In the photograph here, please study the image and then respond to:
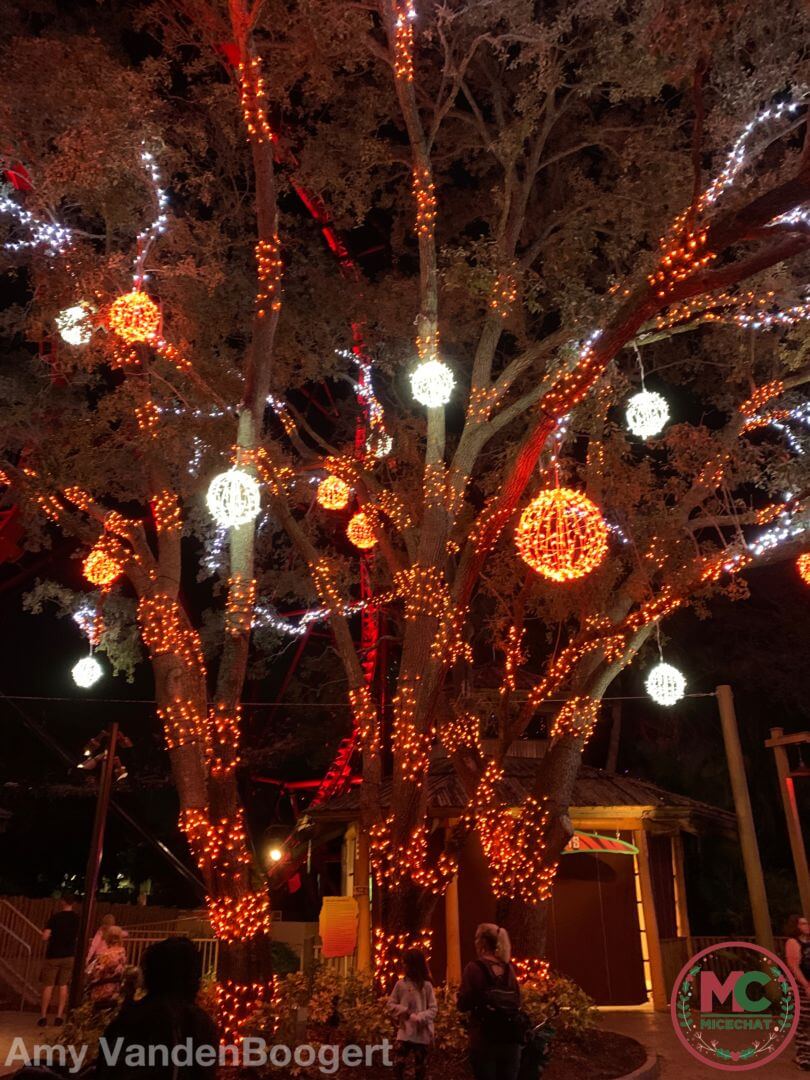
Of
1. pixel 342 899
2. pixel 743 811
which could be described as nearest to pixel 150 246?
pixel 342 899

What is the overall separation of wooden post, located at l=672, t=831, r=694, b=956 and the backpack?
9.83m

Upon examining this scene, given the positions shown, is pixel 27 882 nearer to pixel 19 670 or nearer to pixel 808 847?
pixel 19 670

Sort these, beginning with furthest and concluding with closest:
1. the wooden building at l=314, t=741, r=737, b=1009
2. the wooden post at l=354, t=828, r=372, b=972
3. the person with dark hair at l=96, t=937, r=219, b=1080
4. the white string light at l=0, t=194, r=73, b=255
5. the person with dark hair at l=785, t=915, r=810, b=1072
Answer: the wooden post at l=354, t=828, r=372, b=972, the wooden building at l=314, t=741, r=737, b=1009, the white string light at l=0, t=194, r=73, b=255, the person with dark hair at l=785, t=915, r=810, b=1072, the person with dark hair at l=96, t=937, r=219, b=1080

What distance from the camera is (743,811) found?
38.5ft

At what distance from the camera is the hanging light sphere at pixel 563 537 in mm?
7410

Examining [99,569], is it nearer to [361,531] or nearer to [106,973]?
[361,531]

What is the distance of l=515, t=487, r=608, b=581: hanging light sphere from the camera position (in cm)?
741

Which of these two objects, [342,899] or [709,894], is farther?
[709,894]

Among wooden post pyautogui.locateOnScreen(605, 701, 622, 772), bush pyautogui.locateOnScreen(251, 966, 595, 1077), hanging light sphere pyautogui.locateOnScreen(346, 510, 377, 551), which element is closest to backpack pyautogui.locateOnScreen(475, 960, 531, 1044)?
bush pyautogui.locateOnScreen(251, 966, 595, 1077)

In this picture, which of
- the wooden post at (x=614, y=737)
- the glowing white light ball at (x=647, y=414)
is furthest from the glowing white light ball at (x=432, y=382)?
the wooden post at (x=614, y=737)

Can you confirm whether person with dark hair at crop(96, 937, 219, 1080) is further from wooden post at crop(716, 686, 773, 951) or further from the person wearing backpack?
wooden post at crop(716, 686, 773, 951)

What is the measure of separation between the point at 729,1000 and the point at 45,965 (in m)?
9.27

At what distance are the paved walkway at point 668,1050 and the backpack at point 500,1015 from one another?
149 inches

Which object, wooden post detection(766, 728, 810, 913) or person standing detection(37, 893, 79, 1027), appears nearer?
person standing detection(37, 893, 79, 1027)
